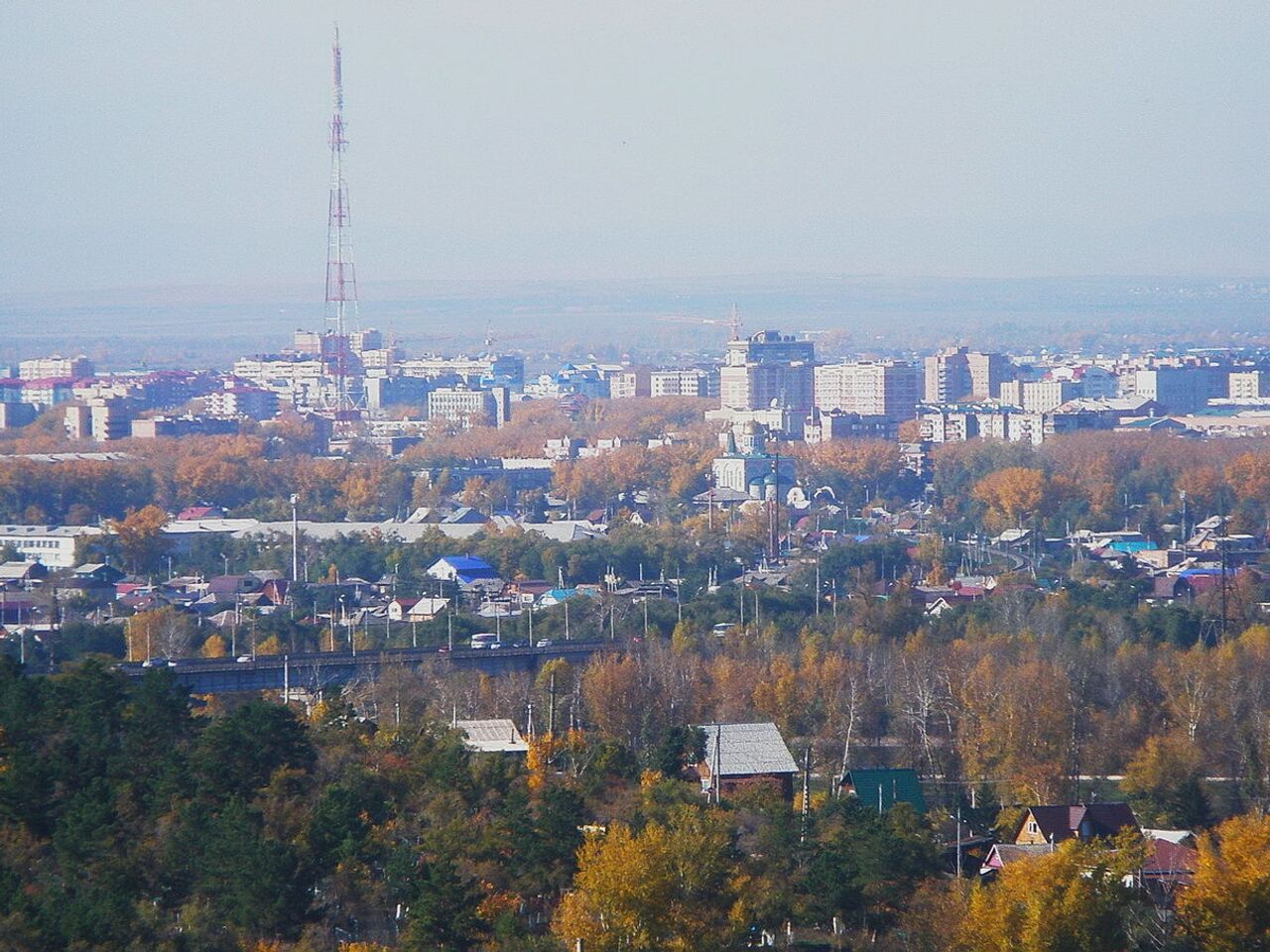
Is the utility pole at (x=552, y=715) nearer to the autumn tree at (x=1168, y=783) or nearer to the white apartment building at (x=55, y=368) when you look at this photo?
the autumn tree at (x=1168, y=783)

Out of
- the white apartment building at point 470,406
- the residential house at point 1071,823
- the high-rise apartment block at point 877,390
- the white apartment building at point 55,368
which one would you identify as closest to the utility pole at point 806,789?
the residential house at point 1071,823

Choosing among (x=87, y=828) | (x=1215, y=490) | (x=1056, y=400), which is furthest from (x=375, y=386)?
(x=87, y=828)

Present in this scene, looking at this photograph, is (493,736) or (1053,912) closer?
(1053,912)

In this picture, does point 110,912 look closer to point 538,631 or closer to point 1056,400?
point 538,631

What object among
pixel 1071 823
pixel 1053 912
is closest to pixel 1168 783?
pixel 1071 823

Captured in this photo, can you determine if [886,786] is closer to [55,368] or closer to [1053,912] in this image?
[1053,912]

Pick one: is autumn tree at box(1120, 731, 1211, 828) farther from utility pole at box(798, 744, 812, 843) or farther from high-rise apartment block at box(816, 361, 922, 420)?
high-rise apartment block at box(816, 361, 922, 420)

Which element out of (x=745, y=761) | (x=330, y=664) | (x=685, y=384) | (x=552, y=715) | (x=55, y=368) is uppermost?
(x=745, y=761)
